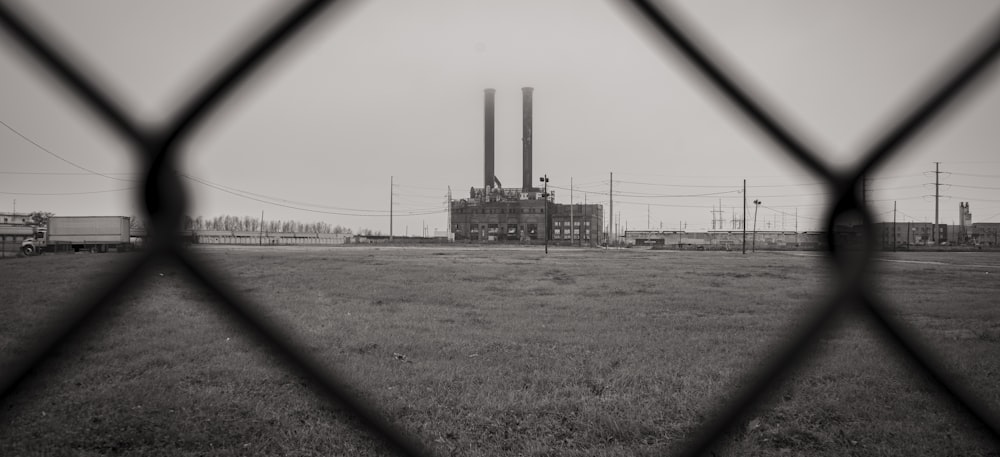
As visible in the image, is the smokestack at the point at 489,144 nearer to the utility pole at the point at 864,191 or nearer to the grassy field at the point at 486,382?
the grassy field at the point at 486,382

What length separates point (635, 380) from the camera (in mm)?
4156

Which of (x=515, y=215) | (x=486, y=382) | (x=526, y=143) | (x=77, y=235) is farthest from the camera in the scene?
(x=515, y=215)

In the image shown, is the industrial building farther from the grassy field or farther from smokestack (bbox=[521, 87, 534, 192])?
the grassy field

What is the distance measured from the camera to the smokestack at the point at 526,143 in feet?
202

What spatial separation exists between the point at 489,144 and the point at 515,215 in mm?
12604

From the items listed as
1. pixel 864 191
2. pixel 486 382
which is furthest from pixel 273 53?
pixel 486 382

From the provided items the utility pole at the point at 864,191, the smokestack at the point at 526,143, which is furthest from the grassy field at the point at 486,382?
the smokestack at the point at 526,143

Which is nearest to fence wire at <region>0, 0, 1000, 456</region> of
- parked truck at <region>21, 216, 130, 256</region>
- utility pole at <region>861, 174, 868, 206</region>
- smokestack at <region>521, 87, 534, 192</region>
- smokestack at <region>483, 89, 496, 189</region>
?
utility pole at <region>861, 174, 868, 206</region>

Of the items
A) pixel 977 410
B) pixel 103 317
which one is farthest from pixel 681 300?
pixel 103 317

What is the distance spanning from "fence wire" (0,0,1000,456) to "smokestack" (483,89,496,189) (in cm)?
6166

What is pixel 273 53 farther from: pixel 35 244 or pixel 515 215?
pixel 515 215

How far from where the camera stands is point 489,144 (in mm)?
68812

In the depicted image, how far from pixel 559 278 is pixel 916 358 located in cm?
1319

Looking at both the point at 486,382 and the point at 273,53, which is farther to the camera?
the point at 486,382
